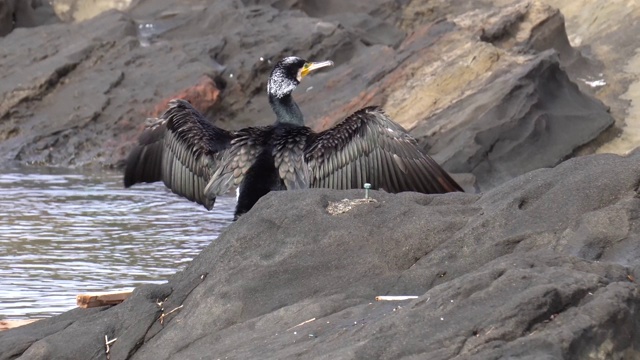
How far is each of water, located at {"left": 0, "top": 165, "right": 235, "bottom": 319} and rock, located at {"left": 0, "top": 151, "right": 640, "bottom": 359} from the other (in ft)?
7.77

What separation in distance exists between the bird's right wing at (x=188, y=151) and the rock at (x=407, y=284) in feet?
8.65

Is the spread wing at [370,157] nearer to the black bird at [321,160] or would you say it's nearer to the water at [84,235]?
the black bird at [321,160]

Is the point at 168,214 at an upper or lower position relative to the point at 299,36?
lower

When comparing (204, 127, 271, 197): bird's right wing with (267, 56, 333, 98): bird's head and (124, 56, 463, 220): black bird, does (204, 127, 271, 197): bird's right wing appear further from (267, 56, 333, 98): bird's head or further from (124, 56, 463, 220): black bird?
(267, 56, 333, 98): bird's head

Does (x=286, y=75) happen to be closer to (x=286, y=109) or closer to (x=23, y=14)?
(x=286, y=109)

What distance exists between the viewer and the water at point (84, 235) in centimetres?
866

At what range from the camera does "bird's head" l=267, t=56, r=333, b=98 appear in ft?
28.9

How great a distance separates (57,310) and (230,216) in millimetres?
4183

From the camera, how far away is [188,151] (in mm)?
8742

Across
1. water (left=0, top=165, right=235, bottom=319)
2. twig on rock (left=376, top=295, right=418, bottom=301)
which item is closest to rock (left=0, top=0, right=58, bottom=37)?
water (left=0, top=165, right=235, bottom=319)

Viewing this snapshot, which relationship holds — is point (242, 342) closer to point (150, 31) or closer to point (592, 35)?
point (592, 35)

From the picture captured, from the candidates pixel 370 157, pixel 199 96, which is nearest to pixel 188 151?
pixel 370 157

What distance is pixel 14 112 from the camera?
16734 millimetres

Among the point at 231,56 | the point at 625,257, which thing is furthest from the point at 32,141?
the point at 625,257
